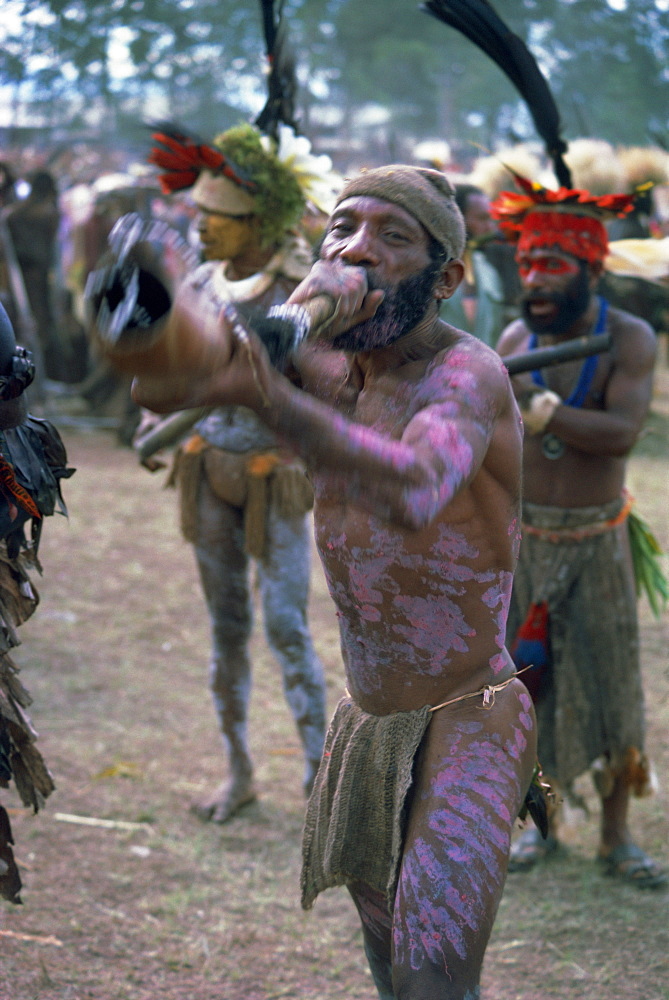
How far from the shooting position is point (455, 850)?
1.79 metres

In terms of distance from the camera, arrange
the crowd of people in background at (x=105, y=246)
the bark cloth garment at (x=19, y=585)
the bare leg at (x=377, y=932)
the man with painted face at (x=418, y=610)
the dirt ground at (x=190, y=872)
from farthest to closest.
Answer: the crowd of people in background at (x=105, y=246) < the dirt ground at (x=190, y=872) < the bark cloth garment at (x=19, y=585) < the bare leg at (x=377, y=932) < the man with painted face at (x=418, y=610)

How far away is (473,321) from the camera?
457 cm

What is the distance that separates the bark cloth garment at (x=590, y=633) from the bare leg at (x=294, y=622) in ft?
2.69

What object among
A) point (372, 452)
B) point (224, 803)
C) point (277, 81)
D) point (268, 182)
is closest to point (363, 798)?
point (372, 452)

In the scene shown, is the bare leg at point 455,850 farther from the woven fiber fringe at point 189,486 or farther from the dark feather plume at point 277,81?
the dark feather plume at point 277,81

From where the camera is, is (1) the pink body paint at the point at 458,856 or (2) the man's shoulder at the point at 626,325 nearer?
(1) the pink body paint at the point at 458,856

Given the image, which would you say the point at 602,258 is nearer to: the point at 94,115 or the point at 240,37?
the point at 240,37

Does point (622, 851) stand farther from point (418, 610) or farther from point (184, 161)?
point (184, 161)

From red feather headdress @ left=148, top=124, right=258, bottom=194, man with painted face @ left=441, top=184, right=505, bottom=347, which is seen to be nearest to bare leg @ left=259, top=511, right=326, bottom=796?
red feather headdress @ left=148, top=124, right=258, bottom=194

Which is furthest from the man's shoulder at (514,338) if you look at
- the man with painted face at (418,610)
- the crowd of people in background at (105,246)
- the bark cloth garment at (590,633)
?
the man with painted face at (418,610)

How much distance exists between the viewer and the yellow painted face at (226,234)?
Answer: 3.59 metres

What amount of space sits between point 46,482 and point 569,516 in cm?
181

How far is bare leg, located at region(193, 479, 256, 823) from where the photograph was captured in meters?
3.67

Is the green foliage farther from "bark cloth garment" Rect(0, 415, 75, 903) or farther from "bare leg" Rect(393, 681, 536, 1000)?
"bare leg" Rect(393, 681, 536, 1000)
